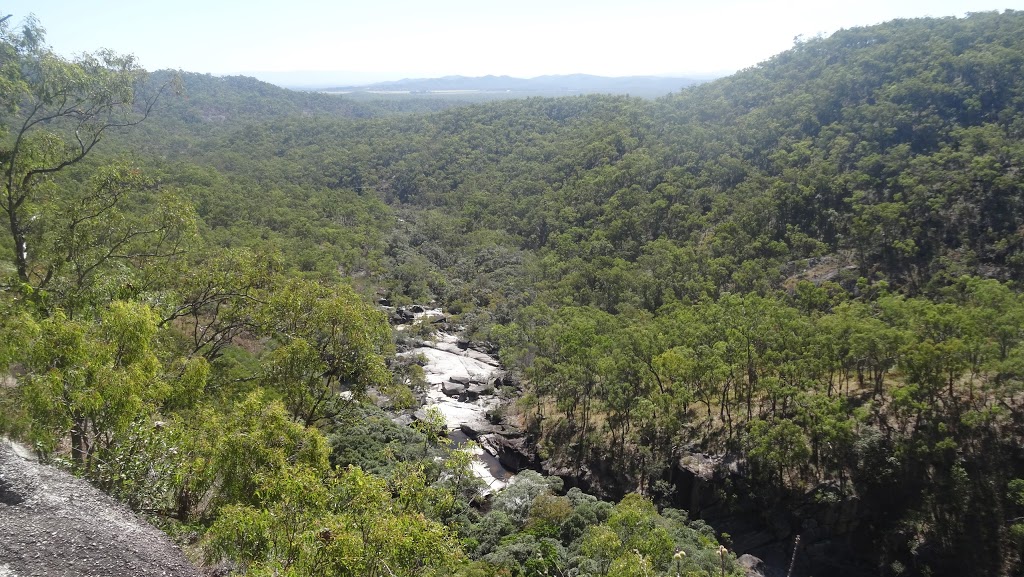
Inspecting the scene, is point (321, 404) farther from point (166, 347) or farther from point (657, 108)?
point (657, 108)

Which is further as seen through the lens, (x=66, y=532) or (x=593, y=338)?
(x=593, y=338)

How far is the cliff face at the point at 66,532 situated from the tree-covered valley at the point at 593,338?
2.30ft

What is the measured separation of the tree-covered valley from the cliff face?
2.30ft

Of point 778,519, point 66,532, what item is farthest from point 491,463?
point 66,532

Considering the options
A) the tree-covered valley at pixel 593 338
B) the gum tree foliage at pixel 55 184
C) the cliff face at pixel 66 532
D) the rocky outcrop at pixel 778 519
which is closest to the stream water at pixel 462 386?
the tree-covered valley at pixel 593 338

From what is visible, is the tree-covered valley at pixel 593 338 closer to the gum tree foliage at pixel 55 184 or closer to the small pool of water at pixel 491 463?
the gum tree foliage at pixel 55 184

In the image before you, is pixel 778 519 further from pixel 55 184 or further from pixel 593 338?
pixel 55 184

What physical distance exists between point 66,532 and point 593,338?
3268 centimetres

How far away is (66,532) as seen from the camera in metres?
8.96

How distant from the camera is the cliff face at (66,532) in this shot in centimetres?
853

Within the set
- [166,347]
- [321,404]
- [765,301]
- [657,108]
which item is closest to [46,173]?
[166,347]

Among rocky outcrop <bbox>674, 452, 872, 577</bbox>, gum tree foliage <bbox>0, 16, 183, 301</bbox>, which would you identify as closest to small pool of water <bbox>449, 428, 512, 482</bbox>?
rocky outcrop <bbox>674, 452, 872, 577</bbox>

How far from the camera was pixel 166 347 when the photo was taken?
581 inches

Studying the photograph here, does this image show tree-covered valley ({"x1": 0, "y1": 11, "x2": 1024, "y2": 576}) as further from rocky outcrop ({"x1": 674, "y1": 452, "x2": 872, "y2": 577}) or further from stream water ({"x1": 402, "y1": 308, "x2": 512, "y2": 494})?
stream water ({"x1": 402, "y1": 308, "x2": 512, "y2": 494})
